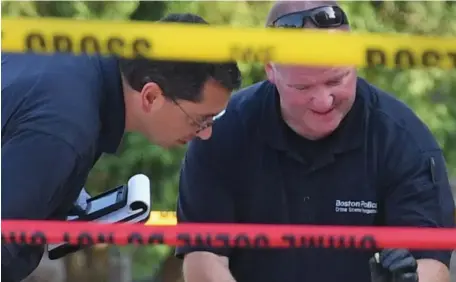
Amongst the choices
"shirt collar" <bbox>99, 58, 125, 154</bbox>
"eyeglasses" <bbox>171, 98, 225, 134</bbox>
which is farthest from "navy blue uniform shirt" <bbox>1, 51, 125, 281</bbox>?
"eyeglasses" <bbox>171, 98, 225, 134</bbox>

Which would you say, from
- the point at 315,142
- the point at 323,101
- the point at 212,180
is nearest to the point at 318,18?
the point at 323,101

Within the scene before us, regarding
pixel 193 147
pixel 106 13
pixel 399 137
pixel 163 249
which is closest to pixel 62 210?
pixel 193 147

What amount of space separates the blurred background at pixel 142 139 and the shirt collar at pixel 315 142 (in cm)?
65

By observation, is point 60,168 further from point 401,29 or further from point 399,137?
point 401,29

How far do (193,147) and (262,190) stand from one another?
0.19 metres

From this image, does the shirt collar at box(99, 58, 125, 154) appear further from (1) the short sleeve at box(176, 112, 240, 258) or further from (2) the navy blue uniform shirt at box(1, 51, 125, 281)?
(1) the short sleeve at box(176, 112, 240, 258)

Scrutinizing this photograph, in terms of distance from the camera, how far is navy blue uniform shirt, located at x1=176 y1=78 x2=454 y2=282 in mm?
2193

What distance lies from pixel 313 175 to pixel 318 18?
14.6 inches

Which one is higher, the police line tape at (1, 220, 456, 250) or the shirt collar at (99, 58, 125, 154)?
the shirt collar at (99, 58, 125, 154)

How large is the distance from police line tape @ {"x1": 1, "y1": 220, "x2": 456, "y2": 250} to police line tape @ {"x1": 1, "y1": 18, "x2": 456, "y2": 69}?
1.03ft

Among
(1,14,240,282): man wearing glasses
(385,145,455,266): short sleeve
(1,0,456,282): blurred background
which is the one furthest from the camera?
(1,0,456,282): blurred background

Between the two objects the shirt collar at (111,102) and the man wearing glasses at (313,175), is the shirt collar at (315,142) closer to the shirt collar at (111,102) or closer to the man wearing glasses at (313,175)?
the man wearing glasses at (313,175)

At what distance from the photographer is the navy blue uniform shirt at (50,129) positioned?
5.68ft

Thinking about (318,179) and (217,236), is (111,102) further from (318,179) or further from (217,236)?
(318,179)
